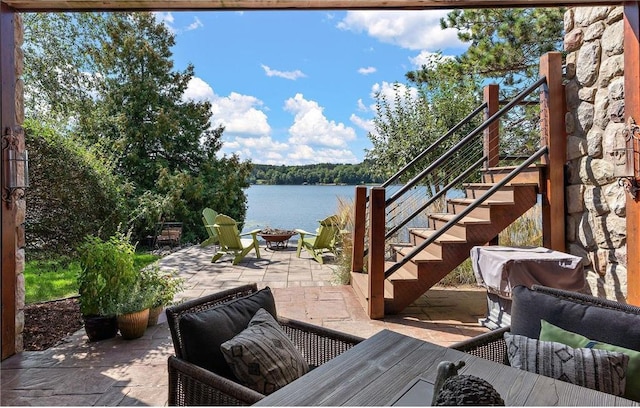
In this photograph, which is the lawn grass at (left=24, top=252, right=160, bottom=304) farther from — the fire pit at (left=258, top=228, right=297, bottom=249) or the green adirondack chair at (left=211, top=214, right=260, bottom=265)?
the fire pit at (left=258, top=228, right=297, bottom=249)

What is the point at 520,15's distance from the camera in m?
6.45

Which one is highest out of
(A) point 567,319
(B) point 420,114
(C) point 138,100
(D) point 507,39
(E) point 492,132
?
(D) point 507,39

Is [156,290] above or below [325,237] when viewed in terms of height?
below

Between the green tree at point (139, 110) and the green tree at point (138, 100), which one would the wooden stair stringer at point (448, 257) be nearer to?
the green tree at point (139, 110)

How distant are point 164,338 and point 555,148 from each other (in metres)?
3.86

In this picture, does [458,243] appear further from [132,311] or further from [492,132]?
[132,311]

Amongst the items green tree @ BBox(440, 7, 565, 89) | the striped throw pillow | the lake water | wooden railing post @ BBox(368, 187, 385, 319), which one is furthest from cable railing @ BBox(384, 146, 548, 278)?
the lake water

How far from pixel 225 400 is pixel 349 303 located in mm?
2786

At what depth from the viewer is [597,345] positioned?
1384mm

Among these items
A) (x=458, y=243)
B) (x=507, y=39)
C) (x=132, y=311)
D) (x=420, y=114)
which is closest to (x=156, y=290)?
(x=132, y=311)

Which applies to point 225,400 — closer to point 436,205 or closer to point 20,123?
point 20,123

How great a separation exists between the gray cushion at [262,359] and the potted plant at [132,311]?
6.48 ft

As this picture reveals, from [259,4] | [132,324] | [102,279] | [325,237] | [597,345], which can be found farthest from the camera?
[325,237]

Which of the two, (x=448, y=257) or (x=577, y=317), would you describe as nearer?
(x=577, y=317)
